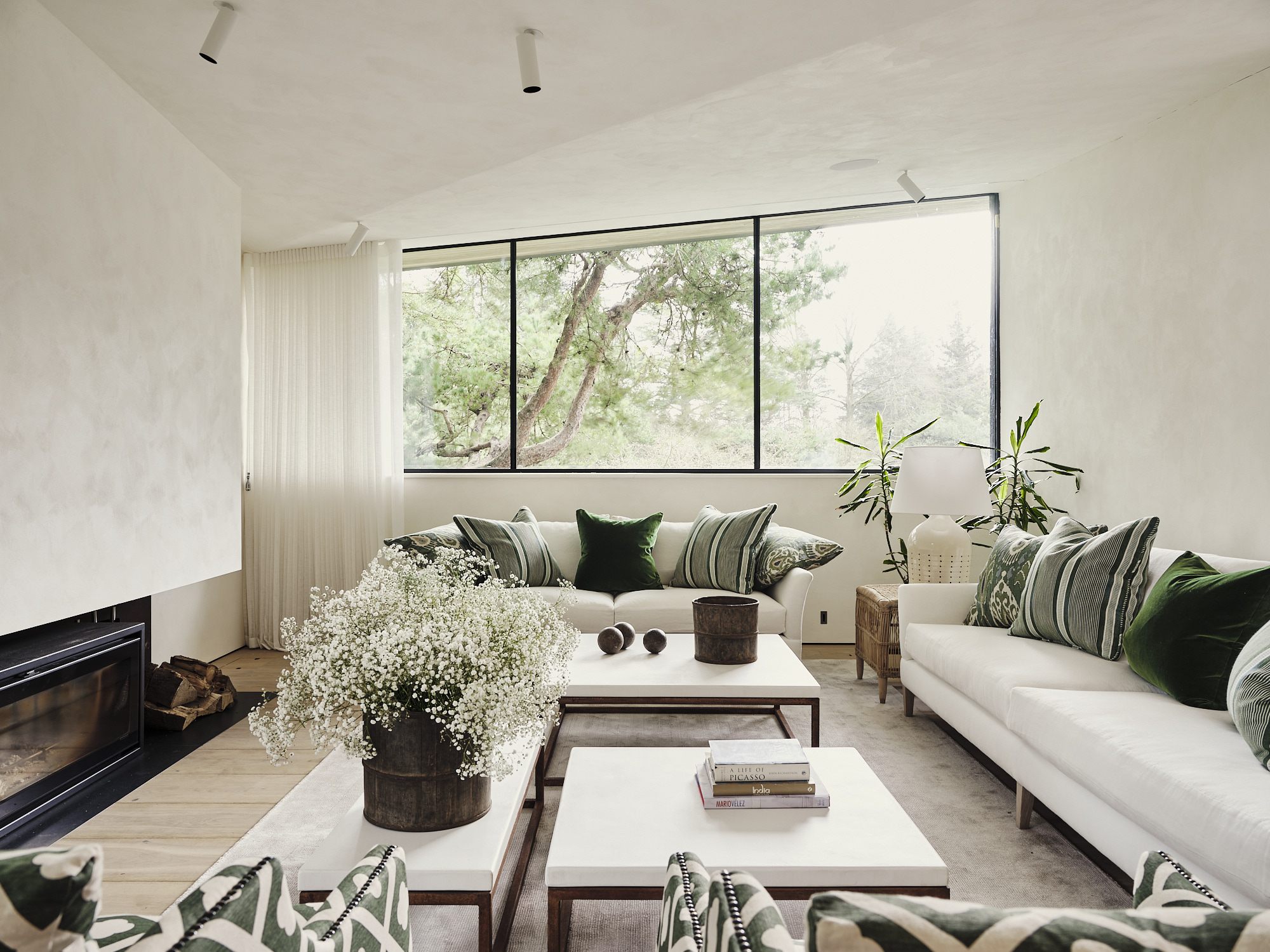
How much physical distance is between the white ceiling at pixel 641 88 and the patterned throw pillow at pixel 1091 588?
5.93 feet

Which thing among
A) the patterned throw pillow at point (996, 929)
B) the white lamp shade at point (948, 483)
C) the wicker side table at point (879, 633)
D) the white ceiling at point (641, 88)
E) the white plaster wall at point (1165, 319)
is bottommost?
the wicker side table at point (879, 633)

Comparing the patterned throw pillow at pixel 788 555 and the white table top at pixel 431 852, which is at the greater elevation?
the patterned throw pillow at pixel 788 555

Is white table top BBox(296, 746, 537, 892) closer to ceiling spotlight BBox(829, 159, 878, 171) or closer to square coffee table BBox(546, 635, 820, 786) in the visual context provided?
square coffee table BBox(546, 635, 820, 786)

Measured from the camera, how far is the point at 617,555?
4.52 metres

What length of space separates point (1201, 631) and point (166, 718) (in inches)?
151

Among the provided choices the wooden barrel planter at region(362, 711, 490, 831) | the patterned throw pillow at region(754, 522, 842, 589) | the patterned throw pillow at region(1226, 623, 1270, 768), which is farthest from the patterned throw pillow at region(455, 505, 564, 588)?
the patterned throw pillow at region(1226, 623, 1270, 768)

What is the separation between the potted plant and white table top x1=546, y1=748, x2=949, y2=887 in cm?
22

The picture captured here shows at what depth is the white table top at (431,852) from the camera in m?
1.52

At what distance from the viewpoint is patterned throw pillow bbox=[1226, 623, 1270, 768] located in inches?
72.1

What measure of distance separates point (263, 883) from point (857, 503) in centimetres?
453

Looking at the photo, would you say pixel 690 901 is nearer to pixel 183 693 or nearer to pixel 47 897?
pixel 47 897

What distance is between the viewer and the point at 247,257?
5270 millimetres

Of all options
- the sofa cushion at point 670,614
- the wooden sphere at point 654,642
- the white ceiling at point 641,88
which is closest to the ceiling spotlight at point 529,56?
the white ceiling at point 641,88

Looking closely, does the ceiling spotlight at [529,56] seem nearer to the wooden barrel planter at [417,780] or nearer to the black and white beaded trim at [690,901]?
the wooden barrel planter at [417,780]
